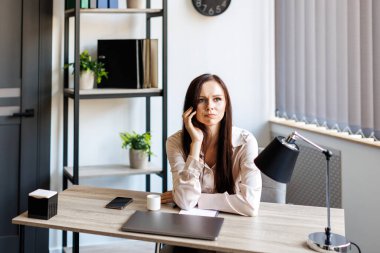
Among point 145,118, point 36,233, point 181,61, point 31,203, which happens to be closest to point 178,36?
point 181,61

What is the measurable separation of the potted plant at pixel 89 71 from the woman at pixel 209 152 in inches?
45.1

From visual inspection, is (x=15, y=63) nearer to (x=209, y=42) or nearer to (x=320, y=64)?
(x=209, y=42)

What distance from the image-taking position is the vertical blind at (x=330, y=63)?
101 inches

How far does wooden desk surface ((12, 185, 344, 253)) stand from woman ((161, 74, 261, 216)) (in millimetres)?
126

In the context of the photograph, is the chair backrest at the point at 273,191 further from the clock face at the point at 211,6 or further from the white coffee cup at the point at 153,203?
the clock face at the point at 211,6

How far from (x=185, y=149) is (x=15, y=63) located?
1617mm

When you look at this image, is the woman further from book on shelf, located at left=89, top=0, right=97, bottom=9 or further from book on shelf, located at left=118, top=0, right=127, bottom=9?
book on shelf, located at left=118, top=0, right=127, bottom=9

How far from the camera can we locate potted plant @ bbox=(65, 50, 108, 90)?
304 centimetres

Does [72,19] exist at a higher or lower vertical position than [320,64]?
higher

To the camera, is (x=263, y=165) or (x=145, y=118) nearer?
(x=263, y=165)

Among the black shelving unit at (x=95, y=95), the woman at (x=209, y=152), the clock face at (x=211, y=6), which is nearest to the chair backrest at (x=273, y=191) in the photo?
the woman at (x=209, y=152)

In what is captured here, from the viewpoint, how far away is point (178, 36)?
3480 mm

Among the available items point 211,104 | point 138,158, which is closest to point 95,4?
point 138,158

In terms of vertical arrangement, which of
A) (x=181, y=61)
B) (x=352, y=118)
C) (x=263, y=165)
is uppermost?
(x=181, y=61)
